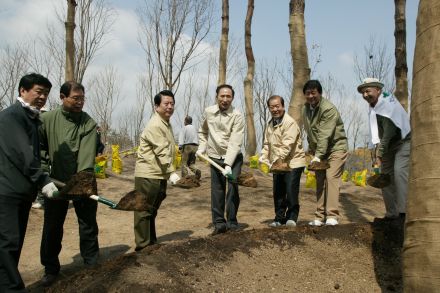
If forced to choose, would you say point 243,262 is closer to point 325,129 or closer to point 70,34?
point 325,129

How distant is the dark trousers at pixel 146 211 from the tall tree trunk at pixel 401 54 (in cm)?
496

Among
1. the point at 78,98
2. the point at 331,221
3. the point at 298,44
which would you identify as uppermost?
the point at 298,44

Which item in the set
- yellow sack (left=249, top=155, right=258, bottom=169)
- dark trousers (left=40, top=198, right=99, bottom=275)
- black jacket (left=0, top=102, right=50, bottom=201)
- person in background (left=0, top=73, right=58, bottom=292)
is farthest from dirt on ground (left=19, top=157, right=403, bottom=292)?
yellow sack (left=249, top=155, right=258, bottom=169)

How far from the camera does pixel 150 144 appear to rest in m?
4.18

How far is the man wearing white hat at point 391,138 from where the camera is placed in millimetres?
4145

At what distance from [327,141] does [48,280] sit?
3.06 meters

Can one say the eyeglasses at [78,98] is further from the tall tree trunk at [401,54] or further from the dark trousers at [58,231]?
the tall tree trunk at [401,54]

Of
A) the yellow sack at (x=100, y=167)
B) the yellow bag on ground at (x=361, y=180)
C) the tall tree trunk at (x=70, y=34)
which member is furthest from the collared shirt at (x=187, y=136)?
the yellow bag on ground at (x=361, y=180)

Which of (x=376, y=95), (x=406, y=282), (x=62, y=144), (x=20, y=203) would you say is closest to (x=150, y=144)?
(x=62, y=144)

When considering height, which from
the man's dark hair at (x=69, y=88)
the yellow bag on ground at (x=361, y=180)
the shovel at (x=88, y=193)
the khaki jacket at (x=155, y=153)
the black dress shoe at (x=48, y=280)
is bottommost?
the black dress shoe at (x=48, y=280)

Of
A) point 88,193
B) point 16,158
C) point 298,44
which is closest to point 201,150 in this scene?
point 88,193

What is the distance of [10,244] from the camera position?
2.82m

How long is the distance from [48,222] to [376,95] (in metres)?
3.34

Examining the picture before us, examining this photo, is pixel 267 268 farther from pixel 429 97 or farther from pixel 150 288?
pixel 429 97
